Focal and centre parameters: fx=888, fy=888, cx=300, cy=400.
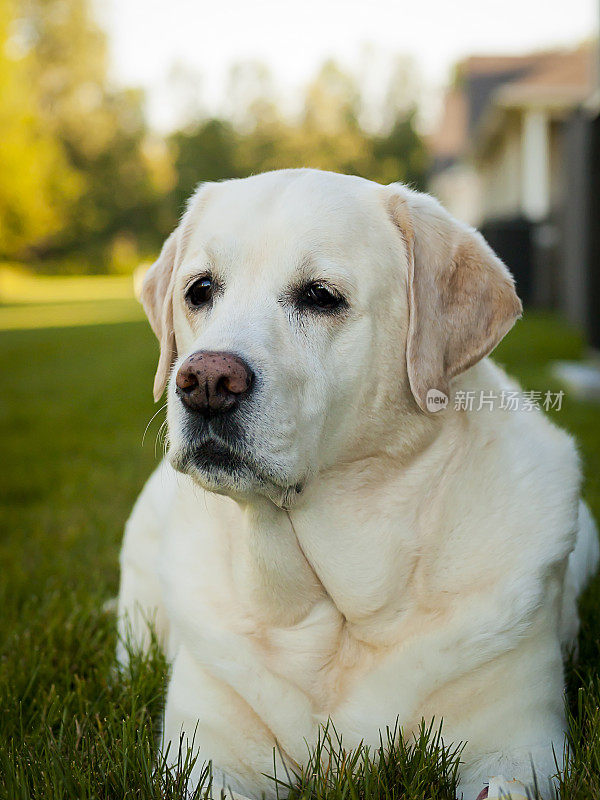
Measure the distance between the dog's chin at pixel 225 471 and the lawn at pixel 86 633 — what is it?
654 millimetres

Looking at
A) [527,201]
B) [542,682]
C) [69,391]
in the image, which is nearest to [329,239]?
[542,682]

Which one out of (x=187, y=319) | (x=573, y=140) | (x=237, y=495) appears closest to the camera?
(x=237, y=495)

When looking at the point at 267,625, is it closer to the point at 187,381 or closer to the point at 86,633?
the point at 187,381

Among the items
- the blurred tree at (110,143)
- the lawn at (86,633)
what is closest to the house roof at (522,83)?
the lawn at (86,633)

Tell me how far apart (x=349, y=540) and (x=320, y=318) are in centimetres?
58

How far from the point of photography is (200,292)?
2.41 m

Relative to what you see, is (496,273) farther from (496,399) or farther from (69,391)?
(69,391)

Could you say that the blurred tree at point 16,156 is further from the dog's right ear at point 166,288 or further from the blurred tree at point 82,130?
the dog's right ear at point 166,288

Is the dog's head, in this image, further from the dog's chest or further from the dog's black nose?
the dog's chest

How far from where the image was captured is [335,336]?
7.25 ft

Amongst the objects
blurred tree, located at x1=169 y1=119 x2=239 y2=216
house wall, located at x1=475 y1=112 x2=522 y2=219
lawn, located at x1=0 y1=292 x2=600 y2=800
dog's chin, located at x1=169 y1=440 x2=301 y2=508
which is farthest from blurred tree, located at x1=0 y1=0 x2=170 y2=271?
dog's chin, located at x1=169 y1=440 x2=301 y2=508

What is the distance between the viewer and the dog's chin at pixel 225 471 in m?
2.04

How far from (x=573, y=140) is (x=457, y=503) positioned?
27.6 ft

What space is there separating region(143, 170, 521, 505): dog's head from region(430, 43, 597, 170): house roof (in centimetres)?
916
